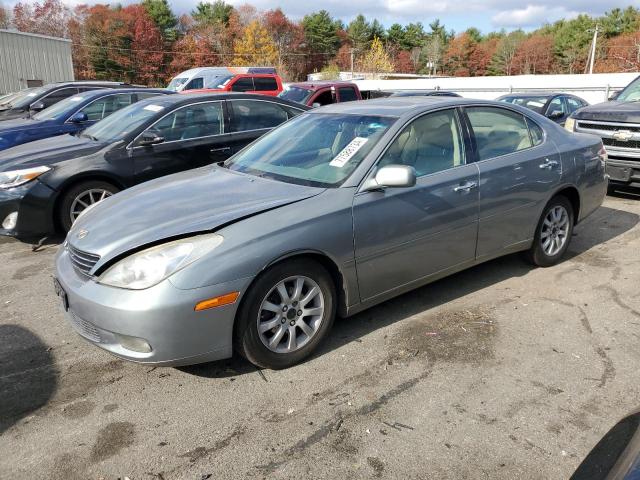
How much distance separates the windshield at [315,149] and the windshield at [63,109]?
5.77 meters

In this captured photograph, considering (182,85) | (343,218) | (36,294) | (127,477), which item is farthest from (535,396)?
(182,85)

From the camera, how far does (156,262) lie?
2926mm

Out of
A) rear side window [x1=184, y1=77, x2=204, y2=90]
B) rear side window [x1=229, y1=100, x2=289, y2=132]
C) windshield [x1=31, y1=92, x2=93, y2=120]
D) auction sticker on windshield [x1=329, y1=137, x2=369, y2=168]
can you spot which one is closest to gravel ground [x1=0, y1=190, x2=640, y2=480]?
auction sticker on windshield [x1=329, y1=137, x2=369, y2=168]

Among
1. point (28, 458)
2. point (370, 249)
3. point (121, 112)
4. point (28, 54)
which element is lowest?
point (28, 458)

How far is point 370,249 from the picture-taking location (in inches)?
139

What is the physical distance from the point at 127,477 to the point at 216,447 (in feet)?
1.41

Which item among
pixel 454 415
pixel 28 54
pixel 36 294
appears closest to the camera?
pixel 454 415

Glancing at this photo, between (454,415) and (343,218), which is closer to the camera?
(454,415)

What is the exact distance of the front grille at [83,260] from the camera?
313 centimetres

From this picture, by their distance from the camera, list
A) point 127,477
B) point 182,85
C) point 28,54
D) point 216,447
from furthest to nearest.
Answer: point 28,54 → point 182,85 → point 216,447 → point 127,477

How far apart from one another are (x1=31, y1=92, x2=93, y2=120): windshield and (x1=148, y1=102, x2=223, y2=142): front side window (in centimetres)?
341

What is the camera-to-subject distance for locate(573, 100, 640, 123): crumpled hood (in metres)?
7.36

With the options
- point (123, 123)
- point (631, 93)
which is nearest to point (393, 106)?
point (123, 123)

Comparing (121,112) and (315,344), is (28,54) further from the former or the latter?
(315,344)
